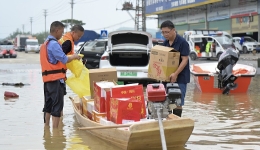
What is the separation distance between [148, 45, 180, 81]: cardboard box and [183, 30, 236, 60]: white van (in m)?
26.1

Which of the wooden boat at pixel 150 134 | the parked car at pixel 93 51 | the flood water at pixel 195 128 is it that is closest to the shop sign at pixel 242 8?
the parked car at pixel 93 51

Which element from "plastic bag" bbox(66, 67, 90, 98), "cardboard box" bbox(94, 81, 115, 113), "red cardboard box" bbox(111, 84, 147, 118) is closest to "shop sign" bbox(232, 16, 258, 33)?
"plastic bag" bbox(66, 67, 90, 98)

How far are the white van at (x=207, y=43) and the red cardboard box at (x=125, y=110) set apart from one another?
27.1 m

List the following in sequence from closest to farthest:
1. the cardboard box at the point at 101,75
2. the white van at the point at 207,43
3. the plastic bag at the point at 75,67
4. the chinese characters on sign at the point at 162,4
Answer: the plastic bag at the point at 75,67 < the cardboard box at the point at 101,75 < the white van at the point at 207,43 < the chinese characters on sign at the point at 162,4

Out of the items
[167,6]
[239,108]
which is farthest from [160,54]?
[167,6]

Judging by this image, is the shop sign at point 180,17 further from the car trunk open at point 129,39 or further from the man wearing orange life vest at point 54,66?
the man wearing orange life vest at point 54,66

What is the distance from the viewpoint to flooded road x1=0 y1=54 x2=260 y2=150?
6477mm

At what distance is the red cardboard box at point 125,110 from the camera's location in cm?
609

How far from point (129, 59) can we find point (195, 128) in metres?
6.75

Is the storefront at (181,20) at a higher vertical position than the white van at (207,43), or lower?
higher

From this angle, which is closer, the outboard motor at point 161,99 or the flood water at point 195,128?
the outboard motor at point 161,99

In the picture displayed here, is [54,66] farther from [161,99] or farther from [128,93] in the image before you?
[161,99]

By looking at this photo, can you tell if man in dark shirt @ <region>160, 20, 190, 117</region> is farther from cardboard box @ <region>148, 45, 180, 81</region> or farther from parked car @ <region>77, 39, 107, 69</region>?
parked car @ <region>77, 39, 107, 69</region>

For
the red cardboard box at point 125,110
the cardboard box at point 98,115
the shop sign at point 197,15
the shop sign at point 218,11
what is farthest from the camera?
the shop sign at point 197,15
